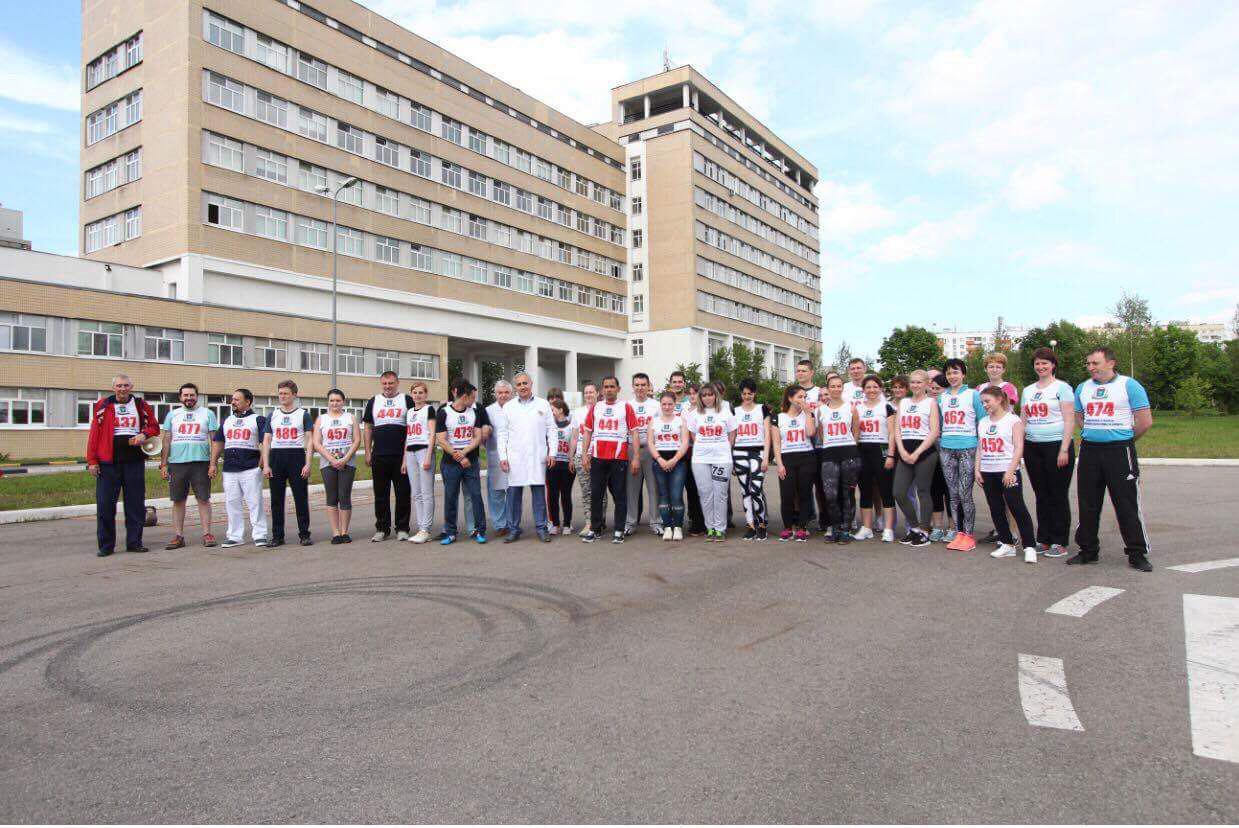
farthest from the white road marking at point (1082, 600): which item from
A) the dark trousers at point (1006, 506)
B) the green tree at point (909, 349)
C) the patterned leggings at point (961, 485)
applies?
the green tree at point (909, 349)

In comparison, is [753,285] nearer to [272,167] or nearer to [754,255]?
[754,255]

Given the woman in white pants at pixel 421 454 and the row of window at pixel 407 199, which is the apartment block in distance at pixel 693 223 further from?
the woman in white pants at pixel 421 454

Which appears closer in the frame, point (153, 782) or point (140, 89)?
point (153, 782)

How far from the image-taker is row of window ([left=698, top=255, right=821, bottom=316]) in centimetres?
7040

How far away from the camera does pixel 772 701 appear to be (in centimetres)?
381

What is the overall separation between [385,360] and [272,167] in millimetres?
11526

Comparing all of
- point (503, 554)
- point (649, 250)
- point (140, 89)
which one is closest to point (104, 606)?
point (503, 554)

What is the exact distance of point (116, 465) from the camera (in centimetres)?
920

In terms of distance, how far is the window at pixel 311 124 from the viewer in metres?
42.0

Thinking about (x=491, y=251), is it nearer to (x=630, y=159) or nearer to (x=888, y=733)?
(x=630, y=159)

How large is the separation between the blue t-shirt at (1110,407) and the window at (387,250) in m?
43.1

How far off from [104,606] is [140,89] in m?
41.5

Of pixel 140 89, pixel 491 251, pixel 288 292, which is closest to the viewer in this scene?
pixel 140 89

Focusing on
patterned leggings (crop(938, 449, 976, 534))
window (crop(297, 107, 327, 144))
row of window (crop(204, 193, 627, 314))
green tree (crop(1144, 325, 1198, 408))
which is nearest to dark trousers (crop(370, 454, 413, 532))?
patterned leggings (crop(938, 449, 976, 534))
